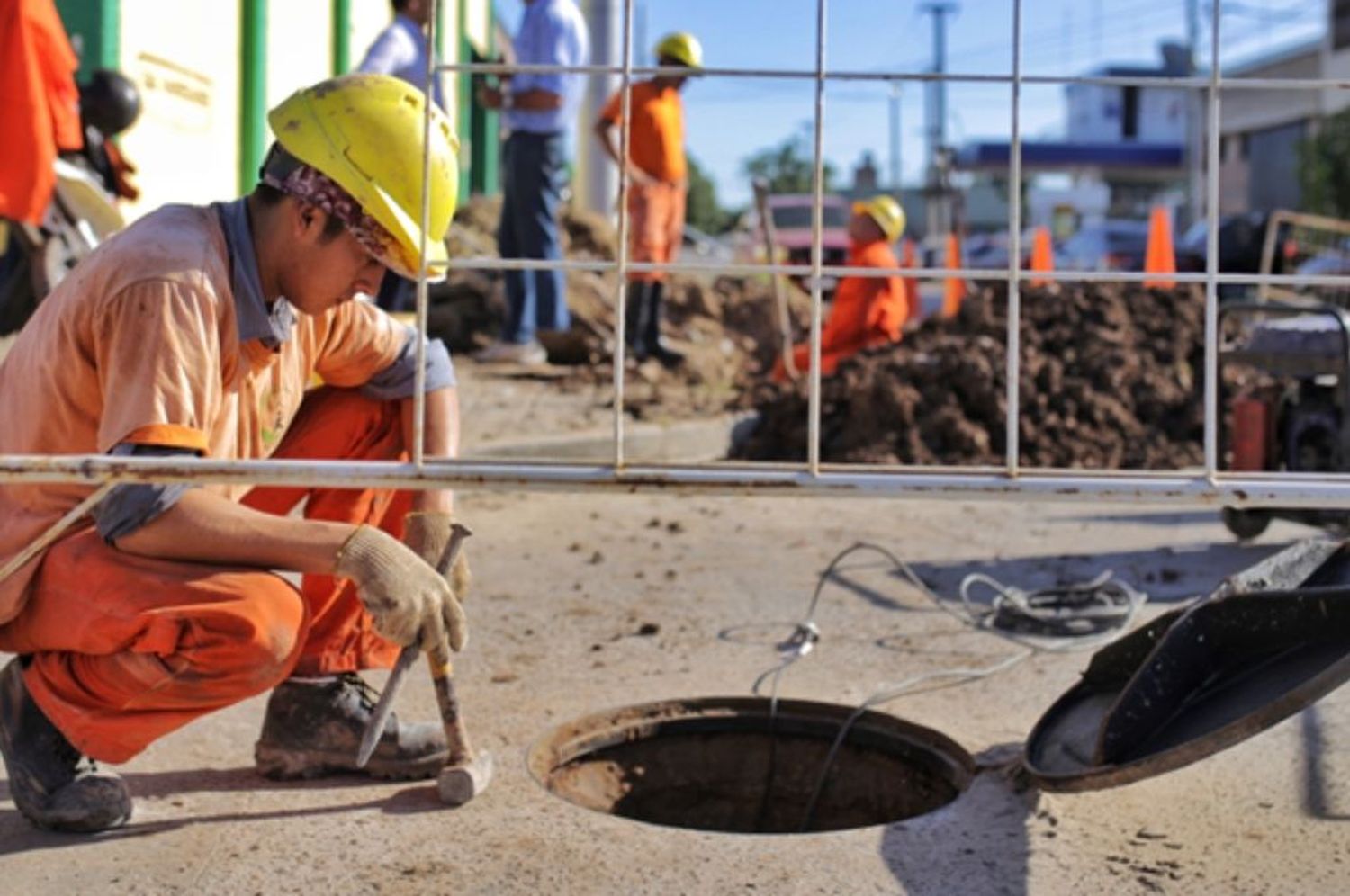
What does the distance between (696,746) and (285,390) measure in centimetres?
124

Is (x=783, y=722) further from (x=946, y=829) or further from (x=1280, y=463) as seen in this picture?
(x=1280, y=463)

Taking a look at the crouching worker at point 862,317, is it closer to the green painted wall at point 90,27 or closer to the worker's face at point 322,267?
the green painted wall at point 90,27

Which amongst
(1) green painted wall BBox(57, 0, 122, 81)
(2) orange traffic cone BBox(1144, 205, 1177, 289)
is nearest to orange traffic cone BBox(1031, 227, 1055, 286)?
(2) orange traffic cone BBox(1144, 205, 1177, 289)

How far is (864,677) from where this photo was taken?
3.82 meters

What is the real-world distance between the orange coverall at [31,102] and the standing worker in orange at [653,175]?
3324mm

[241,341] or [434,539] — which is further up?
[241,341]

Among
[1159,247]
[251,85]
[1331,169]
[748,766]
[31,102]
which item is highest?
[1331,169]

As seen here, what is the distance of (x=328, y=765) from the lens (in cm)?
307

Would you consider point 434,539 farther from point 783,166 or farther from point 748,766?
point 783,166

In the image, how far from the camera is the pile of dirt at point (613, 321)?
8.99m

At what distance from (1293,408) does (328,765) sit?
353 centimetres

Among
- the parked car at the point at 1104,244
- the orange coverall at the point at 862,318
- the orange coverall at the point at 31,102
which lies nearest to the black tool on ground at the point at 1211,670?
the orange coverall at the point at 31,102

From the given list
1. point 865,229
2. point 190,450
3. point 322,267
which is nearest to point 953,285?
point 865,229

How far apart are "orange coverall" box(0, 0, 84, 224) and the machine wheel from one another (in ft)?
14.6
